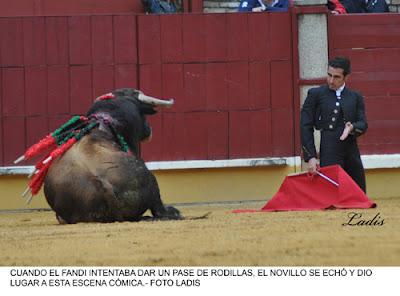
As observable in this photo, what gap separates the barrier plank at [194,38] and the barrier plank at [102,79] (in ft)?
2.15

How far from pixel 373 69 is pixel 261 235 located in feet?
16.8

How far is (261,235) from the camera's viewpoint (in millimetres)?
7848

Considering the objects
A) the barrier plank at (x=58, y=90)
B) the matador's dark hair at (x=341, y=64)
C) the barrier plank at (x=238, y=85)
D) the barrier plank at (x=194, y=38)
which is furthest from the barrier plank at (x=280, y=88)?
the matador's dark hair at (x=341, y=64)

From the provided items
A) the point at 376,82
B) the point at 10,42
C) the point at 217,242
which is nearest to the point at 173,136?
the point at 10,42

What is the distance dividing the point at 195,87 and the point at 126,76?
596 mm

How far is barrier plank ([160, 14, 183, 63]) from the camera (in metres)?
12.4

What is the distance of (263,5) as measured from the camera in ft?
41.7

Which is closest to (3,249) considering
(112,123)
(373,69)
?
(112,123)

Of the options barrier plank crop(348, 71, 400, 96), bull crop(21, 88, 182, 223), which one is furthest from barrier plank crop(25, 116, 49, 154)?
bull crop(21, 88, 182, 223)

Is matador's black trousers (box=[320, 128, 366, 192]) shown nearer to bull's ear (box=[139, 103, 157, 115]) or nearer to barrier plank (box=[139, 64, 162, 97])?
bull's ear (box=[139, 103, 157, 115])

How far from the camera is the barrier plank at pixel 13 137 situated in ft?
40.1

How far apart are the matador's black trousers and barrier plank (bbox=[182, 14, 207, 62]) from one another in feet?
8.39

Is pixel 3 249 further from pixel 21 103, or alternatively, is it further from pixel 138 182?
pixel 21 103

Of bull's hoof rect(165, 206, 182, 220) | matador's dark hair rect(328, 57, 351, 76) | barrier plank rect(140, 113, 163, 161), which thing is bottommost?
bull's hoof rect(165, 206, 182, 220)
